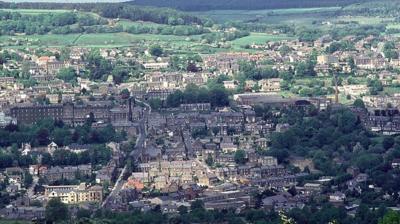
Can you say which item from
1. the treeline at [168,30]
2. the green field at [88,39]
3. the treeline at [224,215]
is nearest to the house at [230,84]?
the green field at [88,39]

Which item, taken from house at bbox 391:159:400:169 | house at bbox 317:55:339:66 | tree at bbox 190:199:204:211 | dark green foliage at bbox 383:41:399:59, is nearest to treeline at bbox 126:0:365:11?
dark green foliage at bbox 383:41:399:59

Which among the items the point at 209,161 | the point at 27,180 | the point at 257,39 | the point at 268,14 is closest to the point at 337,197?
the point at 209,161

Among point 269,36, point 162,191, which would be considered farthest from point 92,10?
point 162,191

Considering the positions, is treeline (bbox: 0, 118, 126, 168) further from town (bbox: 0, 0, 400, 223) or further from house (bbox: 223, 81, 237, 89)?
house (bbox: 223, 81, 237, 89)

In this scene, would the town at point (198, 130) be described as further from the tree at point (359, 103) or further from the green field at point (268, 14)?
the green field at point (268, 14)

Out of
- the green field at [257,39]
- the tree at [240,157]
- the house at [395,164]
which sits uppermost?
the house at [395,164]
